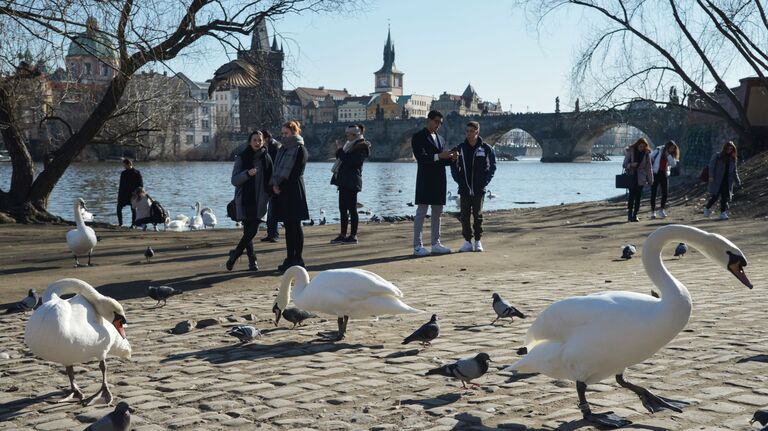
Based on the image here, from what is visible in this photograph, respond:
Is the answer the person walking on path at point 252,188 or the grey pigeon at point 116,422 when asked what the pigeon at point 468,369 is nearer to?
the grey pigeon at point 116,422

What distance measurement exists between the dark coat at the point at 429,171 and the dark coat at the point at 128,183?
299 inches

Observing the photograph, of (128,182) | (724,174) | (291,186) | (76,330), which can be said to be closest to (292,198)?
(291,186)

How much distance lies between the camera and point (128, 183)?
16484 mm

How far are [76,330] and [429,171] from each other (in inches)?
268

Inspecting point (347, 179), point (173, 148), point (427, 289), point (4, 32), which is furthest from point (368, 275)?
point (173, 148)

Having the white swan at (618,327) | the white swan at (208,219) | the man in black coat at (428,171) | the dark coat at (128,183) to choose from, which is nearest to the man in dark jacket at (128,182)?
the dark coat at (128,183)

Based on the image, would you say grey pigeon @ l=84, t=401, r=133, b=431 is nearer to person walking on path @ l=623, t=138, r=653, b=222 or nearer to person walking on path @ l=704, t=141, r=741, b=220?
person walking on path @ l=623, t=138, r=653, b=222

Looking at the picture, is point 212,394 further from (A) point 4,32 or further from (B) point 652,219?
(B) point 652,219

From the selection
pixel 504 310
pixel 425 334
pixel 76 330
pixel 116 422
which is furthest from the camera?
pixel 504 310

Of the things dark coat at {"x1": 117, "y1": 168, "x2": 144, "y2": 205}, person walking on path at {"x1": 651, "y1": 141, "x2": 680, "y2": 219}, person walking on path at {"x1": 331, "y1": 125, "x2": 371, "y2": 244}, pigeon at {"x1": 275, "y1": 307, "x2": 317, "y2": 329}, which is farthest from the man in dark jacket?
pigeon at {"x1": 275, "y1": 307, "x2": 317, "y2": 329}

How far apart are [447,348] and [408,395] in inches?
45.6

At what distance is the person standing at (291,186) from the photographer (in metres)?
8.97

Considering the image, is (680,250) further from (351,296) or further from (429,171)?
(351,296)

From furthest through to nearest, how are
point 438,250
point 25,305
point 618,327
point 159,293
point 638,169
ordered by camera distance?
point 638,169, point 438,250, point 159,293, point 25,305, point 618,327
